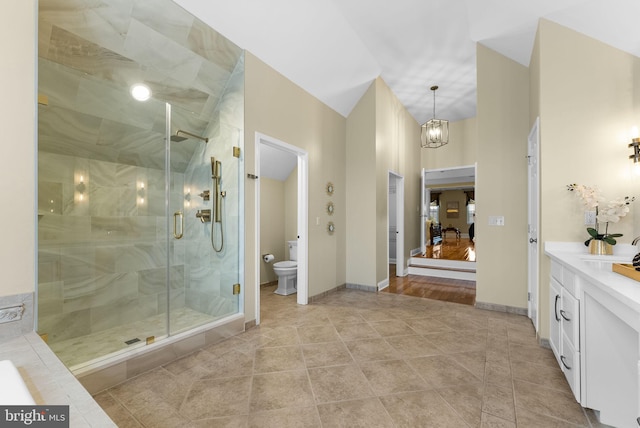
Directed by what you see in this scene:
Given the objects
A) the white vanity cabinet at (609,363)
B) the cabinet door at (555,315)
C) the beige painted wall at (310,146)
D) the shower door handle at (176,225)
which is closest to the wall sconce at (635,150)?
the cabinet door at (555,315)

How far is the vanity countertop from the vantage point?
127 centimetres

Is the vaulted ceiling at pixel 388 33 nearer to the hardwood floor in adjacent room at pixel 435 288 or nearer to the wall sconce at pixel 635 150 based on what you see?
the wall sconce at pixel 635 150

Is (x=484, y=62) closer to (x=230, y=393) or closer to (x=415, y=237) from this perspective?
(x=415, y=237)

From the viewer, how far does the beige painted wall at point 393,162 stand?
4637 millimetres

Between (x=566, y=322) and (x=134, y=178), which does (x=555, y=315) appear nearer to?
(x=566, y=322)

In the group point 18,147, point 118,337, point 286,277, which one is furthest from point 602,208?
point 118,337

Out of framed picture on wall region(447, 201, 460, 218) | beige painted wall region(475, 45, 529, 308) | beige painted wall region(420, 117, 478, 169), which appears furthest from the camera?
framed picture on wall region(447, 201, 460, 218)

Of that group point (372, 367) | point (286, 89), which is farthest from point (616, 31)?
point (372, 367)

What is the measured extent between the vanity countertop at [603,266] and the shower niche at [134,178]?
9.01 feet

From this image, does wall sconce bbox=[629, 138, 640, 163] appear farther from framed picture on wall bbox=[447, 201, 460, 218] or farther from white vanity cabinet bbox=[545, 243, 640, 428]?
framed picture on wall bbox=[447, 201, 460, 218]

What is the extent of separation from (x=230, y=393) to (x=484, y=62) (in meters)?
4.45

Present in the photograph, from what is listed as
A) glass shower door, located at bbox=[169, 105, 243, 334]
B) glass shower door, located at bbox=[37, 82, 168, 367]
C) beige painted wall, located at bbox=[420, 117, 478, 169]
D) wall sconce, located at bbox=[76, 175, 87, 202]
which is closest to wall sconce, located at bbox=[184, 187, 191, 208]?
glass shower door, located at bbox=[169, 105, 243, 334]

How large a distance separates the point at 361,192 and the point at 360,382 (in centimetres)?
302

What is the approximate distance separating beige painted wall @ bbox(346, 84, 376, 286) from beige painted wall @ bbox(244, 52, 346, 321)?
118mm
